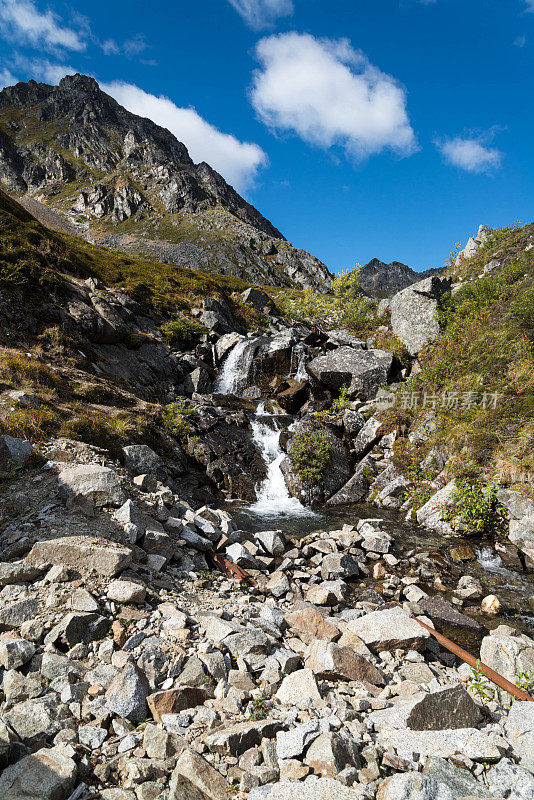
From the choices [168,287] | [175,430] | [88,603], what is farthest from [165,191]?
[88,603]

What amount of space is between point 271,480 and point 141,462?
7159 mm

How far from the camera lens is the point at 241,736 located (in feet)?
11.7

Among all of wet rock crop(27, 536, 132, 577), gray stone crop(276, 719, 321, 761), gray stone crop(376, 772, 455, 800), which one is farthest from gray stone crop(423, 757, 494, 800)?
wet rock crop(27, 536, 132, 577)

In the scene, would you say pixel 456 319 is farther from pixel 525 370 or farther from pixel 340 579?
pixel 340 579

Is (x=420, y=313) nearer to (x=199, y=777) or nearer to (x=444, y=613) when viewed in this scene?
(x=444, y=613)

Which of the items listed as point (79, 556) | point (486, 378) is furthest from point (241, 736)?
point (486, 378)

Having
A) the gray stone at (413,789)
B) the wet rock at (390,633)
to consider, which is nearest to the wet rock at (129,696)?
the gray stone at (413,789)

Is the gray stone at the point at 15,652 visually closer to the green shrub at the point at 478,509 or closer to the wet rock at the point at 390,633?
the wet rock at the point at 390,633

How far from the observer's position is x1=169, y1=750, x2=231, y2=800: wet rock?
309 centimetres

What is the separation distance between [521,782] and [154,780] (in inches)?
127

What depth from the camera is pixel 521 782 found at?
3.16 metres

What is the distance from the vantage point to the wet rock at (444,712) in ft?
12.7

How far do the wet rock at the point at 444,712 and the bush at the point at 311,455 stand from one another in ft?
41.3

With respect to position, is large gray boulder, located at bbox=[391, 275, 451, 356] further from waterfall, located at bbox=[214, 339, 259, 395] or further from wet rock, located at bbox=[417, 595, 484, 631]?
wet rock, located at bbox=[417, 595, 484, 631]
